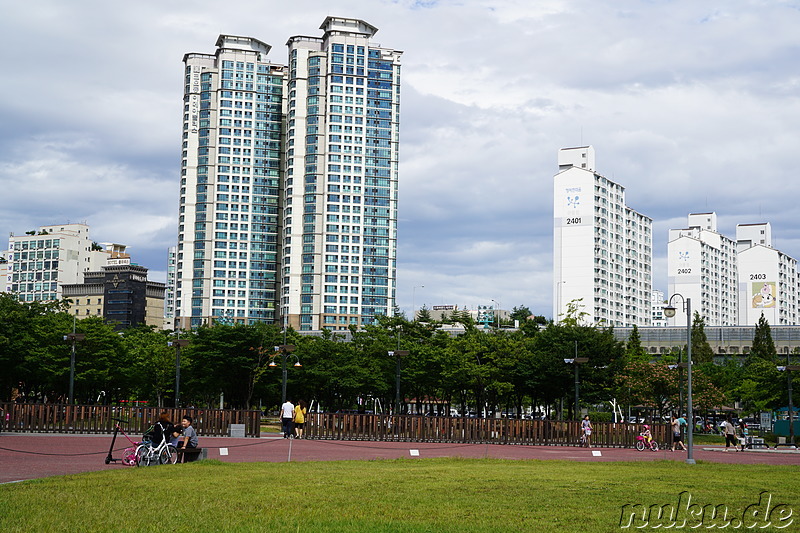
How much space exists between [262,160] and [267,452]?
12894 cm

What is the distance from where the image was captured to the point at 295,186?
150375 mm

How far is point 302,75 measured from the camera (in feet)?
497

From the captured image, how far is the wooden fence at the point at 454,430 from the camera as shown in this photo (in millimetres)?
42969

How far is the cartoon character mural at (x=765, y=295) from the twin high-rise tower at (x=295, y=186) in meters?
92.8

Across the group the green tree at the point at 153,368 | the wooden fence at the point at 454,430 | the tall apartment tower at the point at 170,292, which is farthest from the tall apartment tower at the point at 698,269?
the wooden fence at the point at 454,430

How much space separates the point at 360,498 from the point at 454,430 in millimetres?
28867

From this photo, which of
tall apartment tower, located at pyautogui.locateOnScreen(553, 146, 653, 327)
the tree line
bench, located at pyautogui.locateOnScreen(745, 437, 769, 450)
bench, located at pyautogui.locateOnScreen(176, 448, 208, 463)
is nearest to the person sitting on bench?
bench, located at pyautogui.locateOnScreen(176, 448, 208, 463)

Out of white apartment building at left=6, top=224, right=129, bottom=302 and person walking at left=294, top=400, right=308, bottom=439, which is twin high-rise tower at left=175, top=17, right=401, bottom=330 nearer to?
white apartment building at left=6, top=224, right=129, bottom=302

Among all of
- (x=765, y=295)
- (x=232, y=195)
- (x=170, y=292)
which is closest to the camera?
(x=232, y=195)

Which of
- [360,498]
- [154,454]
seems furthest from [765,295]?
[360,498]

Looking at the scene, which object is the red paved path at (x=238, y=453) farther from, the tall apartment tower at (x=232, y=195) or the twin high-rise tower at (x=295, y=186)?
the tall apartment tower at (x=232, y=195)

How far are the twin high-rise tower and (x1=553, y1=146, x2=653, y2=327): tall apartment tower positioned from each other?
2897 centimetres

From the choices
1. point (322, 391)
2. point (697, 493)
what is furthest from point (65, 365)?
point (697, 493)

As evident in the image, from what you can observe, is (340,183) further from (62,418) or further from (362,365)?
(62,418)
